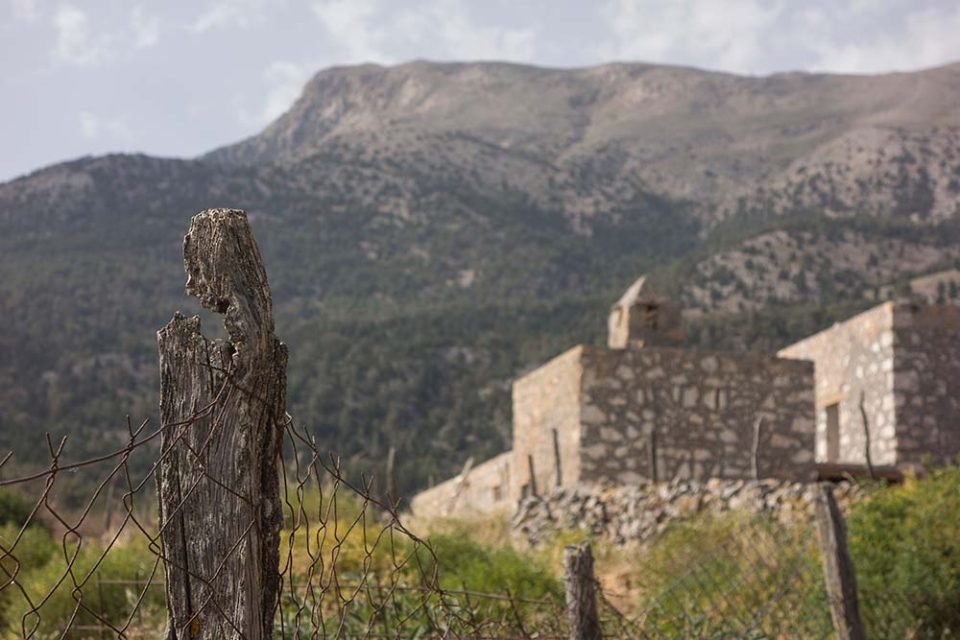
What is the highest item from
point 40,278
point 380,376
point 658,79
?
point 658,79

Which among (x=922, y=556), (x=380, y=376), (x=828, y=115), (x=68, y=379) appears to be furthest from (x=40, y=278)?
(x=828, y=115)

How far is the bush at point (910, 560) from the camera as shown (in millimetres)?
8133

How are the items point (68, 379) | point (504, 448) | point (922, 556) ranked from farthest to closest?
point (68, 379), point (504, 448), point (922, 556)

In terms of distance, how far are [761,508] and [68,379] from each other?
3211cm

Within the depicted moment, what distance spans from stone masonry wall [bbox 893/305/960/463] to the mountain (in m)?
17.2

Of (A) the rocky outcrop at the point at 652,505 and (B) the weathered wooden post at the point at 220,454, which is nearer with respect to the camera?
(B) the weathered wooden post at the point at 220,454

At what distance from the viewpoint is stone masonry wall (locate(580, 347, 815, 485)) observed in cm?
1240

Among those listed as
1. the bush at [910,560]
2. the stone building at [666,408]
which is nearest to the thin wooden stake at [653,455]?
the stone building at [666,408]

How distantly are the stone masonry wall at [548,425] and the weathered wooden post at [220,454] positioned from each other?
9.53 meters

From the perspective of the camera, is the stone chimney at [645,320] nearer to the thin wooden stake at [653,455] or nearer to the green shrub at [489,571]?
the thin wooden stake at [653,455]

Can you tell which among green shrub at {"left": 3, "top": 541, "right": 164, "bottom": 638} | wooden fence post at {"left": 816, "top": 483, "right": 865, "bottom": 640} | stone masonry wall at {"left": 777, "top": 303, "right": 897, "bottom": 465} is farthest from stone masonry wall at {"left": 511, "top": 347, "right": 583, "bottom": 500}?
wooden fence post at {"left": 816, "top": 483, "right": 865, "bottom": 640}

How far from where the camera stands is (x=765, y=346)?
110 feet

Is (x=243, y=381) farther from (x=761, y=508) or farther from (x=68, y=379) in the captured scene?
(x=68, y=379)

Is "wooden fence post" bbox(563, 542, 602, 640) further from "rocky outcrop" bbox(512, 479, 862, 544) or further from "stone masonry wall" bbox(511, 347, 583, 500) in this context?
"stone masonry wall" bbox(511, 347, 583, 500)
